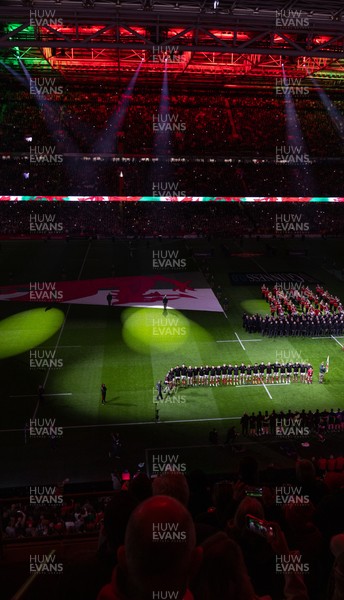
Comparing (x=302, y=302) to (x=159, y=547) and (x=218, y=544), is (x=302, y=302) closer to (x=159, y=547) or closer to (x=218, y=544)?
(x=218, y=544)

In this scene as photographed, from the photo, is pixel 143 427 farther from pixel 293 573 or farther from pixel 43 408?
pixel 293 573

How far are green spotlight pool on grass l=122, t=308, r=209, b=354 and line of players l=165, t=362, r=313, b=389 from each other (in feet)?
12.3

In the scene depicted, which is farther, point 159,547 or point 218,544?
point 218,544

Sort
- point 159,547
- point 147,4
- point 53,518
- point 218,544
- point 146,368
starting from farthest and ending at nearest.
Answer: point 146,368
point 147,4
point 53,518
point 218,544
point 159,547

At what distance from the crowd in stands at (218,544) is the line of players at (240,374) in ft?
47.4

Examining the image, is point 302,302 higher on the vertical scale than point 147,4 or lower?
lower

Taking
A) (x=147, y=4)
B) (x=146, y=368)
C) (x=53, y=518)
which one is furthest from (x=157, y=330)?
(x=53, y=518)

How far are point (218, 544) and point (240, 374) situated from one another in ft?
63.5

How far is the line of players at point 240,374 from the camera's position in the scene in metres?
21.7

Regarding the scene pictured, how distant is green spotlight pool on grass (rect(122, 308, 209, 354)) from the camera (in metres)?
26.2

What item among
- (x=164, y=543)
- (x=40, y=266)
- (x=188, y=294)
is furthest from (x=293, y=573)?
(x=40, y=266)

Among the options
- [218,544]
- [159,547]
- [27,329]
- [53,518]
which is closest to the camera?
[159,547]

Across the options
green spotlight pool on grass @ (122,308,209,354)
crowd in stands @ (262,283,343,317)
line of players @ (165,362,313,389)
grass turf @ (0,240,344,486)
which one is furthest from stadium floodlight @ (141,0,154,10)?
crowd in stands @ (262,283,343,317)

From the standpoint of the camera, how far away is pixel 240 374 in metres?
22.1
